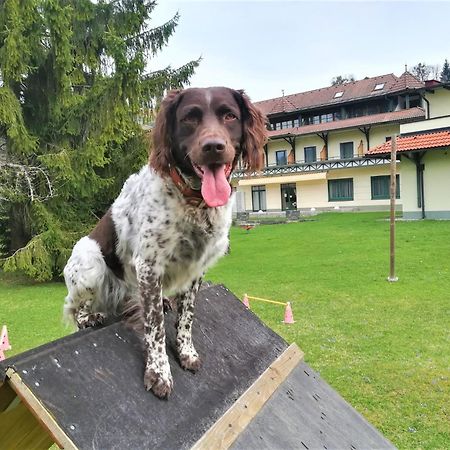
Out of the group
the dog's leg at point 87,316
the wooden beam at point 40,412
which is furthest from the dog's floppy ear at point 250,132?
the wooden beam at point 40,412

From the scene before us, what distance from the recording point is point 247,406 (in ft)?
7.89

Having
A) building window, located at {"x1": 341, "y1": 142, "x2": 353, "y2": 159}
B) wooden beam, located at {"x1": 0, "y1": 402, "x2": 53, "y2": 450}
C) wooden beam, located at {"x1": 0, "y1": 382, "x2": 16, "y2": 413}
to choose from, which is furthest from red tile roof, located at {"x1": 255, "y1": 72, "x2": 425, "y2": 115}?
wooden beam, located at {"x1": 0, "y1": 382, "x2": 16, "y2": 413}

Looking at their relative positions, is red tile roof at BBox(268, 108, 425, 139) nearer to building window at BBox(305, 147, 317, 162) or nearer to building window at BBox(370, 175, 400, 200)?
building window at BBox(305, 147, 317, 162)

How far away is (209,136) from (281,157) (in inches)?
1449

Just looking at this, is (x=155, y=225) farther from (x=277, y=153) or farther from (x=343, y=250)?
(x=277, y=153)

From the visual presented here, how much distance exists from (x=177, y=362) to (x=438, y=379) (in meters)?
3.85

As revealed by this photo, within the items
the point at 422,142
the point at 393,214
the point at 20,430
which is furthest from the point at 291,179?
the point at 20,430

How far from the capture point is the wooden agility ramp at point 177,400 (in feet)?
5.92

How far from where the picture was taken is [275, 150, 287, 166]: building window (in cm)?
3803

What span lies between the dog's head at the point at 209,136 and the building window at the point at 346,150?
111 feet

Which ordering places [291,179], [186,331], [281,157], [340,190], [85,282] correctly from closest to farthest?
[186,331] → [85,282] → [340,190] → [291,179] → [281,157]

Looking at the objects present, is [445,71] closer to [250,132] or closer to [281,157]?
[281,157]

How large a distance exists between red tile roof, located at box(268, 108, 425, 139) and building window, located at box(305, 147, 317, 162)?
1.50 metres

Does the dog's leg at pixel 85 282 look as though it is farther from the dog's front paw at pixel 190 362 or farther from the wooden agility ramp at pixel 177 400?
the dog's front paw at pixel 190 362
